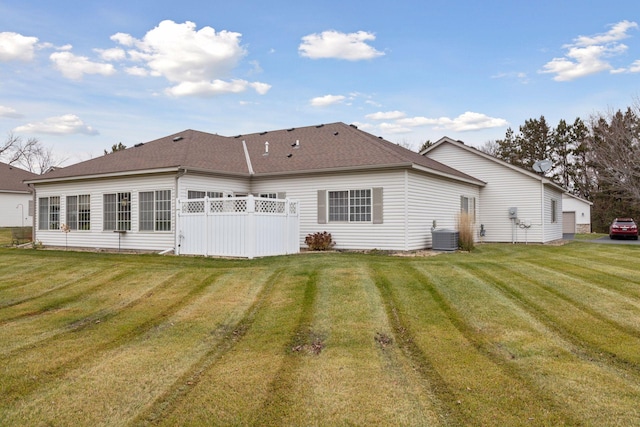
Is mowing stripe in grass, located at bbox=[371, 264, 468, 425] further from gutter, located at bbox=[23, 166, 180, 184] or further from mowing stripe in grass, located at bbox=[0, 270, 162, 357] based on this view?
gutter, located at bbox=[23, 166, 180, 184]

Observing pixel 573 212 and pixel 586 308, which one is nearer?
pixel 586 308

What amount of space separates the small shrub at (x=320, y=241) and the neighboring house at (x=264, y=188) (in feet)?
1.13

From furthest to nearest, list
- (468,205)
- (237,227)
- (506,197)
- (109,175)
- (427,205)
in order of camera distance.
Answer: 1. (506,197)
2. (468,205)
3. (109,175)
4. (427,205)
5. (237,227)

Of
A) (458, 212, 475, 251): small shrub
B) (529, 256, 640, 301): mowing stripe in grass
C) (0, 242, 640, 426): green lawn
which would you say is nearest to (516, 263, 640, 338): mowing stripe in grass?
(0, 242, 640, 426): green lawn

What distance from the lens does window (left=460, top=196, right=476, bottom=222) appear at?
19.4 meters

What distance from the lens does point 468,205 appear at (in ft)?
65.7

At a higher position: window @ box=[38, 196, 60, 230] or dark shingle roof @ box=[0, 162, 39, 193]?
dark shingle roof @ box=[0, 162, 39, 193]

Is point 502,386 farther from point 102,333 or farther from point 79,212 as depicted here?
point 79,212

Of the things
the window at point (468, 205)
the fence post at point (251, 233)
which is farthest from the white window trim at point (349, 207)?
the window at point (468, 205)

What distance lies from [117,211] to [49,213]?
14.4 ft

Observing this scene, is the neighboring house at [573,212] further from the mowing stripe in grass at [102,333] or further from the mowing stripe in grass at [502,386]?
the mowing stripe in grass at [102,333]

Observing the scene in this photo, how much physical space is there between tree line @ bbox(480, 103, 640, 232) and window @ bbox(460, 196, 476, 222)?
17.5 meters

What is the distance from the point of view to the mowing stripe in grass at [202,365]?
4.08 meters

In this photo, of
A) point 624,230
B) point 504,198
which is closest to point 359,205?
point 504,198
